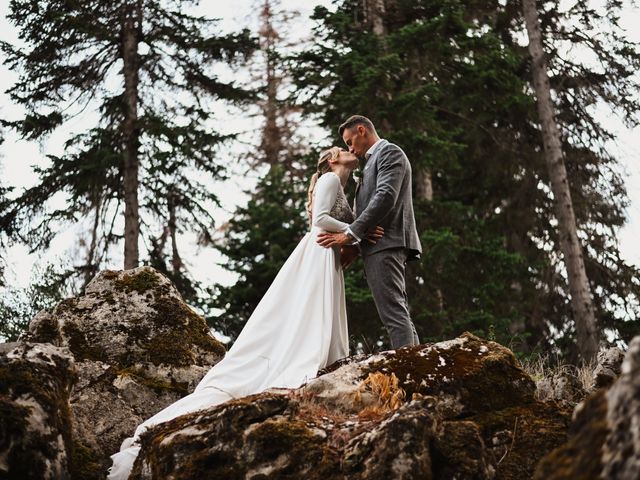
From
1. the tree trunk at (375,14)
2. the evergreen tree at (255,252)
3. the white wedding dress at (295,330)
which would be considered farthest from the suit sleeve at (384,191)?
the tree trunk at (375,14)

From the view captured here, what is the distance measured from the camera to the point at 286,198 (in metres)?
18.8

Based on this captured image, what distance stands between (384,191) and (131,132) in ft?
37.5

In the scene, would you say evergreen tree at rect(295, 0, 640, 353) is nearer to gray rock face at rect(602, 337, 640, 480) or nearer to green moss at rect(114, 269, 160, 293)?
green moss at rect(114, 269, 160, 293)

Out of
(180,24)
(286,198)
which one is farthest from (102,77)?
(286,198)

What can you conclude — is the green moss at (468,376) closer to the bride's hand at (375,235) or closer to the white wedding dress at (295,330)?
the white wedding dress at (295,330)

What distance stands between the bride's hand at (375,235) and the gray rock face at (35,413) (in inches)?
97.3

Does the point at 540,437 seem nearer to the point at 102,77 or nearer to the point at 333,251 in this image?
the point at 333,251

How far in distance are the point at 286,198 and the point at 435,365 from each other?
1394 centimetres

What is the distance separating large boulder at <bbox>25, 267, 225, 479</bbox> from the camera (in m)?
6.13

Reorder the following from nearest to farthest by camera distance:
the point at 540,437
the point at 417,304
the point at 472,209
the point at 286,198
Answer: the point at 540,437 < the point at 417,304 < the point at 472,209 < the point at 286,198

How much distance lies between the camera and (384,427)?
3.84 meters

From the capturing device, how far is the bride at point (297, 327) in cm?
568

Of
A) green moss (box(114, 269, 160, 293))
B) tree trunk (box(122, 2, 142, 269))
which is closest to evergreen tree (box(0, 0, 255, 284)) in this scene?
tree trunk (box(122, 2, 142, 269))

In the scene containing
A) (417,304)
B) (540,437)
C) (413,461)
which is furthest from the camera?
(417,304)
